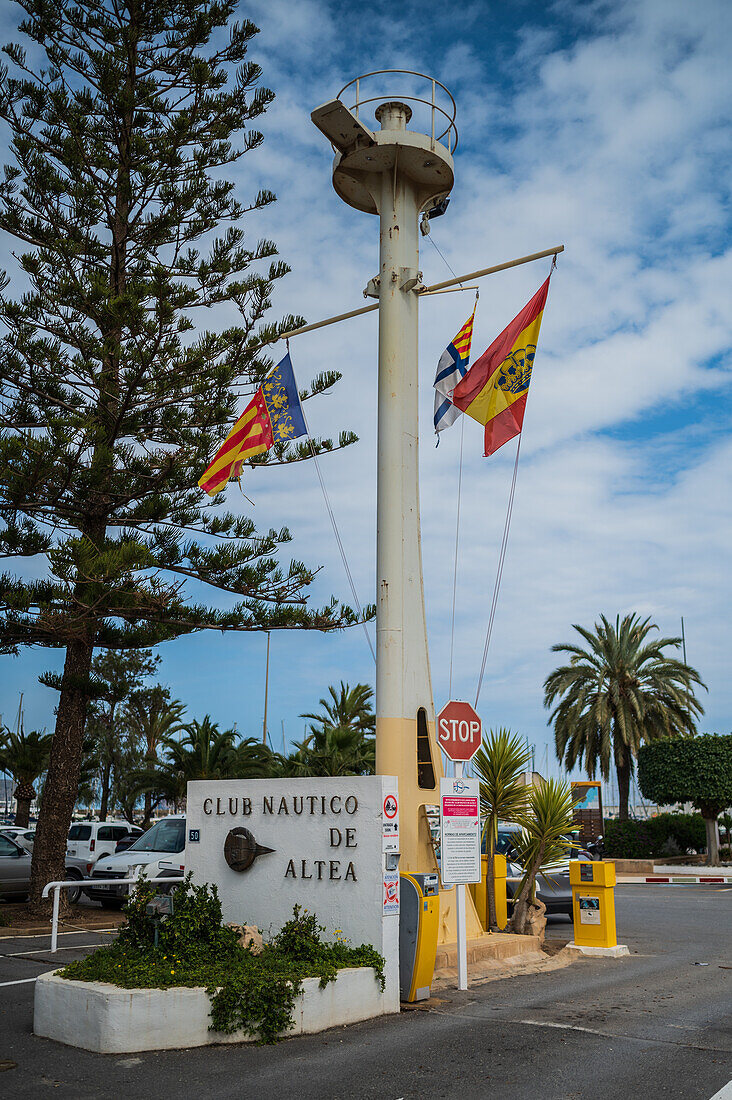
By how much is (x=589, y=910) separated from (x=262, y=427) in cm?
739

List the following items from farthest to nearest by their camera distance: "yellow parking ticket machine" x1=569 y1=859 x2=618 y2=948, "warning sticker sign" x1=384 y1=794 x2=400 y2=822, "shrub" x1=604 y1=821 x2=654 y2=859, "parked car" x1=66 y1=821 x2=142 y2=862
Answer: "shrub" x1=604 y1=821 x2=654 y2=859
"parked car" x1=66 y1=821 x2=142 y2=862
"yellow parking ticket machine" x1=569 y1=859 x2=618 y2=948
"warning sticker sign" x1=384 y1=794 x2=400 y2=822

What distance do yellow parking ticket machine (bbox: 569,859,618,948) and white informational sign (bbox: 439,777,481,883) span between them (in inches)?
114

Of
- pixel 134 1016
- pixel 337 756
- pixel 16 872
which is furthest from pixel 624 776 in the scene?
pixel 134 1016

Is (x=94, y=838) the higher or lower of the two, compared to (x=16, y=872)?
higher

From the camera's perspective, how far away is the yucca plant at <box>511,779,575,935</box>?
509 inches

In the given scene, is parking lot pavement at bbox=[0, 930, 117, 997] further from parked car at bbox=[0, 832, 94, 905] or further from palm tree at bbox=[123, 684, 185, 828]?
palm tree at bbox=[123, 684, 185, 828]

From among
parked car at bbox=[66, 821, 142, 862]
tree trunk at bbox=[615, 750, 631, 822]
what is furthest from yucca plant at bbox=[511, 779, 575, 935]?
tree trunk at bbox=[615, 750, 631, 822]

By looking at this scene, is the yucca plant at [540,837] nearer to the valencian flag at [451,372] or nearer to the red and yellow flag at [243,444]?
the valencian flag at [451,372]

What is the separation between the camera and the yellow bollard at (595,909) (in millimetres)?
12125

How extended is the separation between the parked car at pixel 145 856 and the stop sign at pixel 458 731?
23.7ft

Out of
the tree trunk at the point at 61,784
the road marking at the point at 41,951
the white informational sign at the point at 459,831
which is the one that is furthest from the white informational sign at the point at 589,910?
the tree trunk at the point at 61,784

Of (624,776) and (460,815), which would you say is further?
(624,776)

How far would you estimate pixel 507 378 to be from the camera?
11.5 metres

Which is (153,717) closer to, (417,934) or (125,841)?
(125,841)
